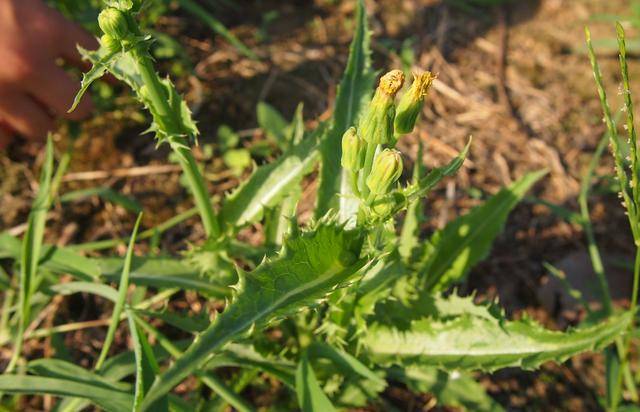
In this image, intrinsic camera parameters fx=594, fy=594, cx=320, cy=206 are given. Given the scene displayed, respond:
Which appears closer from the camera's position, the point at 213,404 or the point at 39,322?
the point at 213,404

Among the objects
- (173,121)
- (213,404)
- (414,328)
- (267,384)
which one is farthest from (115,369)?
(414,328)

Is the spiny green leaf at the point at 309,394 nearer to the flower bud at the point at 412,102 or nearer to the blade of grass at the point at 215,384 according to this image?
the blade of grass at the point at 215,384

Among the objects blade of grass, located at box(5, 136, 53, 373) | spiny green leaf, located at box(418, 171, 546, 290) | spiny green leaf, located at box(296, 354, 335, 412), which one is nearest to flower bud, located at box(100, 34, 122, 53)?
blade of grass, located at box(5, 136, 53, 373)

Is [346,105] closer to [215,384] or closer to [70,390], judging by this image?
[215,384]

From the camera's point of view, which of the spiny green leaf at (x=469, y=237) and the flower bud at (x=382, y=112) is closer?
the flower bud at (x=382, y=112)

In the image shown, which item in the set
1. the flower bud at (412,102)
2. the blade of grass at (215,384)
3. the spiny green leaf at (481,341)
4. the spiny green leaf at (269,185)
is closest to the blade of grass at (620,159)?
the spiny green leaf at (481,341)

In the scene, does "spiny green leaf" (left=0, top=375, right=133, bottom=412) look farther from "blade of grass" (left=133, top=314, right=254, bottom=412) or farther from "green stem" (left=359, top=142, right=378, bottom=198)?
"green stem" (left=359, top=142, right=378, bottom=198)

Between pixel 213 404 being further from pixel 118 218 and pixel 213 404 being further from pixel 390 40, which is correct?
pixel 390 40

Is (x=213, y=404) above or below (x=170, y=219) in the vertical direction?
below
